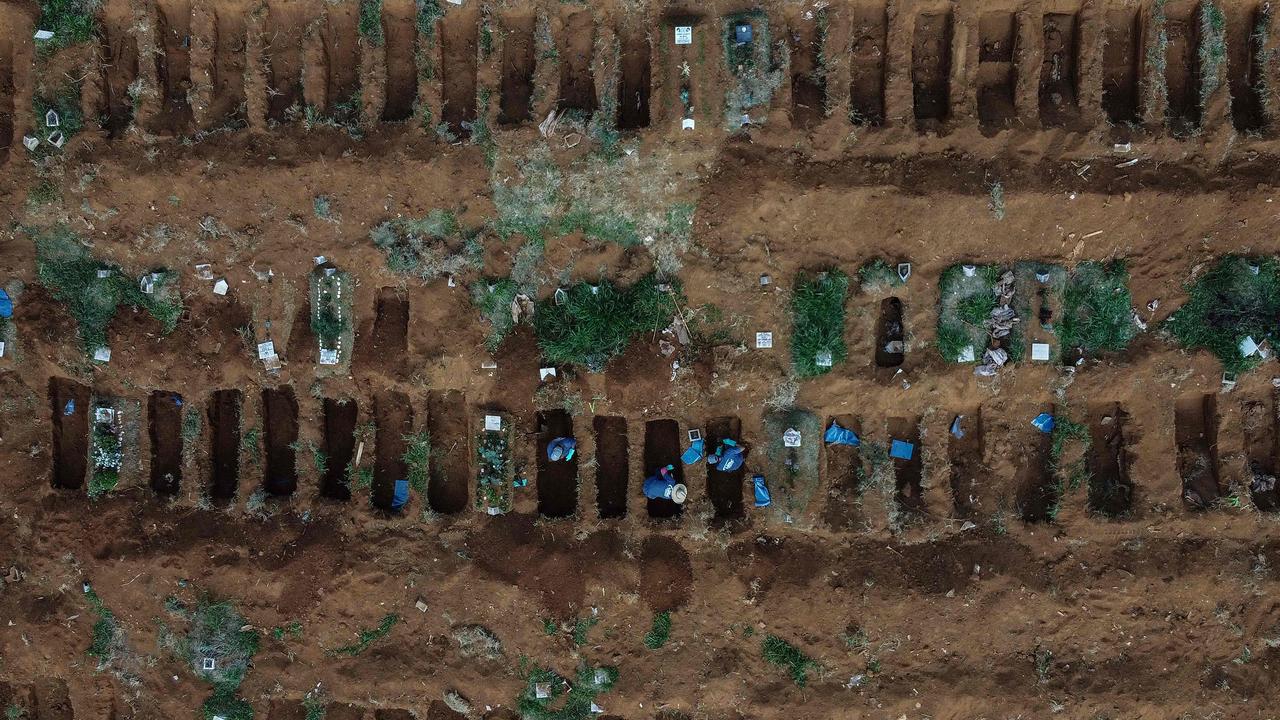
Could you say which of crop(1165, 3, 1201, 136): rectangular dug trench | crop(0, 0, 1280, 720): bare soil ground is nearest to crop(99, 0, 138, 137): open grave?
crop(0, 0, 1280, 720): bare soil ground

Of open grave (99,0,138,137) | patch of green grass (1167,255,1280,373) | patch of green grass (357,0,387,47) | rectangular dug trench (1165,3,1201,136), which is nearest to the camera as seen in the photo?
patch of green grass (1167,255,1280,373)

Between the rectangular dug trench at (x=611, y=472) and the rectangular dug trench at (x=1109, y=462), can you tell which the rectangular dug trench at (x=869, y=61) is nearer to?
the rectangular dug trench at (x=1109, y=462)

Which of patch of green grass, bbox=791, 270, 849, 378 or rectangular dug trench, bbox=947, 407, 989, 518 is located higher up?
patch of green grass, bbox=791, 270, 849, 378

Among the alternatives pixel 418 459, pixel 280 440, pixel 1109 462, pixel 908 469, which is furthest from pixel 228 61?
pixel 1109 462

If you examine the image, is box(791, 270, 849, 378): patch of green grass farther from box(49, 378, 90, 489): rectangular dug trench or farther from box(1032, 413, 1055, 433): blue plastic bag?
box(49, 378, 90, 489): rectangular dug trench

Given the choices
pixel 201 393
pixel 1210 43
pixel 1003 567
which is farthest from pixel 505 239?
pixel 1210 43

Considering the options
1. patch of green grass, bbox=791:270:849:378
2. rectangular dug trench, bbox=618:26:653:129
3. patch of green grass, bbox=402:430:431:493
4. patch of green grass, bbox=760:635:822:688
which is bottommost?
patch of green grass, bbox=760:635:822:688

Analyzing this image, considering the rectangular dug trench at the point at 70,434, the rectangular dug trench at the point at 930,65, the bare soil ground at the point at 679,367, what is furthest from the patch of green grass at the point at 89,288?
the rectangular dug trench at the point at 930,65
